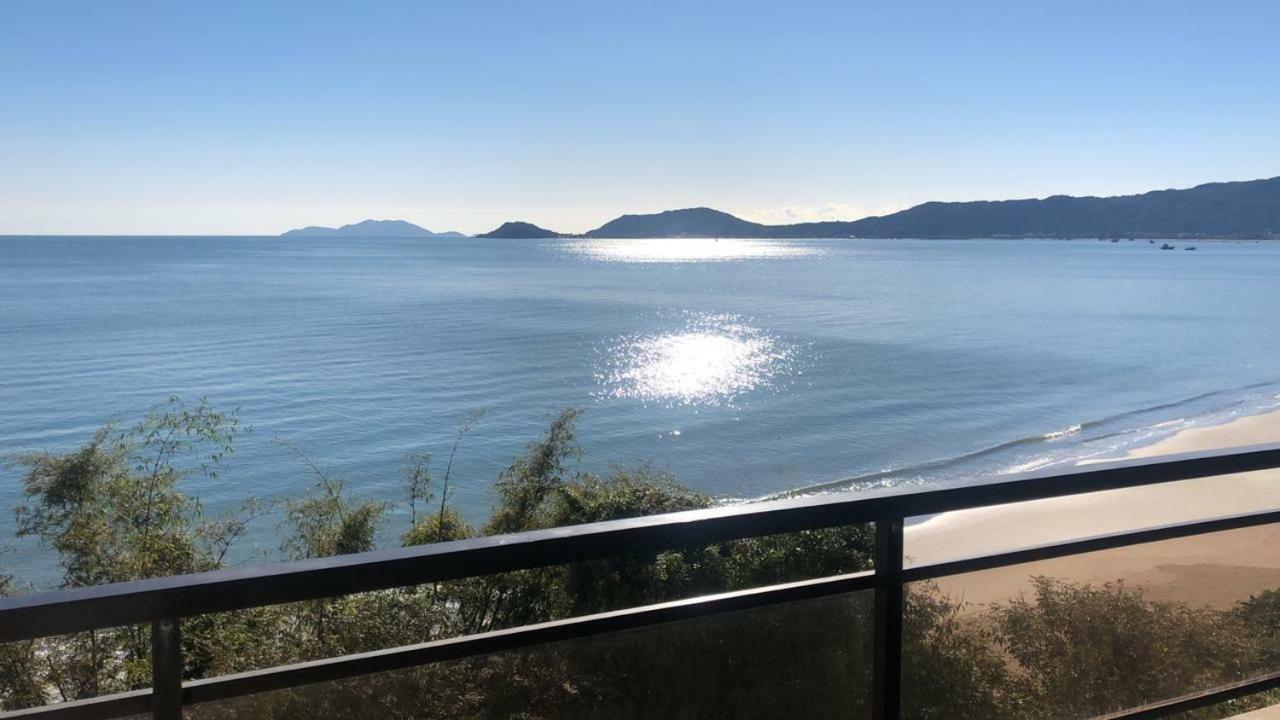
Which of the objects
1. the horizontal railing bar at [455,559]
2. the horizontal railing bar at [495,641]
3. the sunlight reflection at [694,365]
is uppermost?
the horizontal railing bar at [455,559]

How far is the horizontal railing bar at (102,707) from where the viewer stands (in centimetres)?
147

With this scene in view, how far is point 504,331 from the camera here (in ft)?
180

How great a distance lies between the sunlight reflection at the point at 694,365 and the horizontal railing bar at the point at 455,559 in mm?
32580

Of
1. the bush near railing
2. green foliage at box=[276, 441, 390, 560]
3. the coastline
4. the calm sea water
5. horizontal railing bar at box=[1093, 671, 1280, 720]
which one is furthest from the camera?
the calm sea water

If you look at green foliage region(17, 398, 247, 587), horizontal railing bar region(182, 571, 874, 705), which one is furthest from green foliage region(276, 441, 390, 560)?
horizontal railing bar region(182, 571, 874, 705)

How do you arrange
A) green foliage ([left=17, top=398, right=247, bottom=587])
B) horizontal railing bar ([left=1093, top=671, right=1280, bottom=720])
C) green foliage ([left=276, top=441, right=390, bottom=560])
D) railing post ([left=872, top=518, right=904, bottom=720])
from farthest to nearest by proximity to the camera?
green foliage ([left=276, top=441, right=390, bottom=560]), green foliage ([left=17, top=398, right=247, bottom=587]), horizontal railing bar ([left=1093, top=671, right=1280, bottom=720]), railing post ([left=872, top=518, right=904, bottom=720])

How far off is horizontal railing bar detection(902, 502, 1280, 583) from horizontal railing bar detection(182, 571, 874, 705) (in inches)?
9.2

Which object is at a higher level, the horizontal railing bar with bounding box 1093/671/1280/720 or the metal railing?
the metal railing

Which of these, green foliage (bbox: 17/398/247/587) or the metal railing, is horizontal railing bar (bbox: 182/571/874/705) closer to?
the metal railing

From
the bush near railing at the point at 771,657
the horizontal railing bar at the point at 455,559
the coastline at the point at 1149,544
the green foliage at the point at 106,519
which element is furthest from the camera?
the green foliage at the point at 106,519

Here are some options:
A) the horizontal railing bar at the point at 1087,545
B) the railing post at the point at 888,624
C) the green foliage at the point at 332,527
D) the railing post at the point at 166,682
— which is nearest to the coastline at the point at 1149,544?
the horizontal railing bar at the point at 1087,545

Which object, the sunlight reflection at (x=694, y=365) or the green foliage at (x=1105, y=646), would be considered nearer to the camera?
the green foliage at (x=1105, y=646)

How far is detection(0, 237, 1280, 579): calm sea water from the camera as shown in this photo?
81.0 feet

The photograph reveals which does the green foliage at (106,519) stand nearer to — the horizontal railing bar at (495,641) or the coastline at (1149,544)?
the coastline at (1149,544)
